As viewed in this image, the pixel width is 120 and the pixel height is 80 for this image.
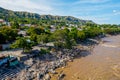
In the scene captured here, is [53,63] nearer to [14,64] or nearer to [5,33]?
[14,64]

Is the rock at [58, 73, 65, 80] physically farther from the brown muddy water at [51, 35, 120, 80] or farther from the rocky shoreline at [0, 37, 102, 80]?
the brown muddy water at [51, 35, 120, 80]

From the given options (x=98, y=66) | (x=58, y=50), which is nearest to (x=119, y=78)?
(x=98, y=66)

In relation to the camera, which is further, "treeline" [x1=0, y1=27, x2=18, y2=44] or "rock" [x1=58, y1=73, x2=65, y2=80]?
"treeline" [x1=0, y1=27, x2=18, y2=44]

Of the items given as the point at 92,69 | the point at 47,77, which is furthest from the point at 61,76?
the point at 92,69

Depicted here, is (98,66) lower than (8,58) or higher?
lower

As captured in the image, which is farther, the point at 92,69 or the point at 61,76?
the point at 92,69

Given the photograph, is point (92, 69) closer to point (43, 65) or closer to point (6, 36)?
point (43, 65)

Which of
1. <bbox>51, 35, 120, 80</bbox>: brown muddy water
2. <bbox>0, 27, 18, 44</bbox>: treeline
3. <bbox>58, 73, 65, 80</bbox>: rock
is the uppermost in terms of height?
<bbox>0, 27, 18, 44</bbox>: treeline

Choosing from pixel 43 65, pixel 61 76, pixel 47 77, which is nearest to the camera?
pixel 47 77

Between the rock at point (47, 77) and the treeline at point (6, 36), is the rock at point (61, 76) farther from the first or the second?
the treeline at point (6, 36)

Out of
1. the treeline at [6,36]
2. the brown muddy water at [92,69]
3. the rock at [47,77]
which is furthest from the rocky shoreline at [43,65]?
the treeline at [6,36]

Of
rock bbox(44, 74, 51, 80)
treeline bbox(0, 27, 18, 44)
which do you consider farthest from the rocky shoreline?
treeline bbox(0, 27, 18, 44)
